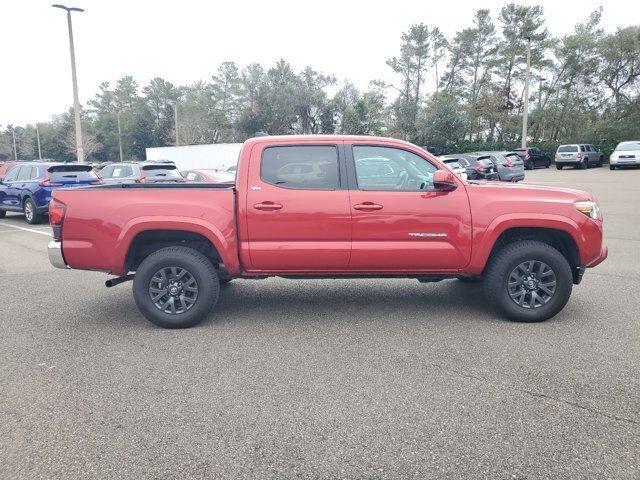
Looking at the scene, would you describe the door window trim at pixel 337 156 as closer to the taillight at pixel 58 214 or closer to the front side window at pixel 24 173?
the taillight at pixel 58 214

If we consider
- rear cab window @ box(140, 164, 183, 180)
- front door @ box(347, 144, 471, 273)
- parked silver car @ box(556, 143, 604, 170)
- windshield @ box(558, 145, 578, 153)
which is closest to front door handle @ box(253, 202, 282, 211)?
front door @ box(347, 144, 471, 273)

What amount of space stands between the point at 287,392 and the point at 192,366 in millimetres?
963

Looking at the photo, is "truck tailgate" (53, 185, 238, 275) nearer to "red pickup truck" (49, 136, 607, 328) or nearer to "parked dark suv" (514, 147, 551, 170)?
"red pickup truck" (49, 136, 607, 328)

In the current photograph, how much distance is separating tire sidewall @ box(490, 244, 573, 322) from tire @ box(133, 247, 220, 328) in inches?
113

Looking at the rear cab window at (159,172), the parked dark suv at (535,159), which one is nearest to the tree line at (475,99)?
the parked dark suv at (535,159)

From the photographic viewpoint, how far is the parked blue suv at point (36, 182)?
13.9 metres

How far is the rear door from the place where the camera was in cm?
512

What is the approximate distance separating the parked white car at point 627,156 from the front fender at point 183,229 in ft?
112

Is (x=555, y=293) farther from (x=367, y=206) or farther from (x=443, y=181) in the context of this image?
(x=367, y=206)


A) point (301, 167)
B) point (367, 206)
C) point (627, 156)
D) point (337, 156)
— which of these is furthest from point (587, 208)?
point (627, 156)

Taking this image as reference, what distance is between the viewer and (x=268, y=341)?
4.88m

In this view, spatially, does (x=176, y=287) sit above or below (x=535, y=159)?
below

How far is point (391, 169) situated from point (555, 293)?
2056 mm

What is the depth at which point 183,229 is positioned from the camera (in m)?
5.12
